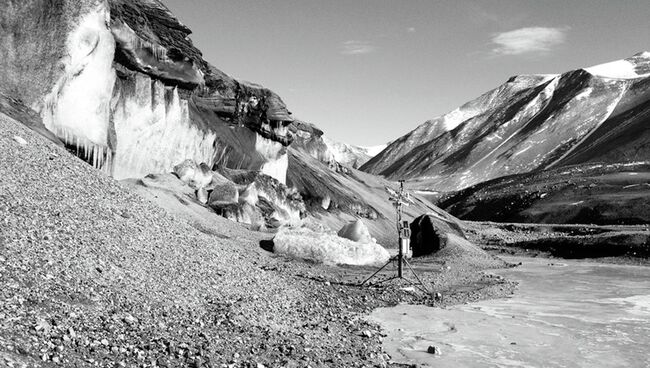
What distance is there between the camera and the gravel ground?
9562 mm

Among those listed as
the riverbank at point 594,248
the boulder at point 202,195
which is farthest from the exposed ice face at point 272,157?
the riverbank at point 594,248

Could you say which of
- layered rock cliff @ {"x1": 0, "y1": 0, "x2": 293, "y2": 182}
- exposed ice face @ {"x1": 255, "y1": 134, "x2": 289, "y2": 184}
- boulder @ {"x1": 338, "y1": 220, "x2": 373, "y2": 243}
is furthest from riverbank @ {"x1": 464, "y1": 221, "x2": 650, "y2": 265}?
layered rock cliff @ {"x1": 0, "y1": 0, "x2": 293, "y2": 182}

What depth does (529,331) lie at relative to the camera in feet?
57.5

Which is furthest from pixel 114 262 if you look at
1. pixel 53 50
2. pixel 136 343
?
pixel 53 50

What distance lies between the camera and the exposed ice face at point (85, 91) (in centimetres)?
2853

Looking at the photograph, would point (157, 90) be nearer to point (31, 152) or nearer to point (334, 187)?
point (31, 152)

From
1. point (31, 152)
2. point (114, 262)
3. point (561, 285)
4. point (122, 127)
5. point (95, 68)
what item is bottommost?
point (561, 285)

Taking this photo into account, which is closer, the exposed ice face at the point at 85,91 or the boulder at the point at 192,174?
the exposed ice face at the point at 85,91

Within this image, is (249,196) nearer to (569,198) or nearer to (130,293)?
(130,293)

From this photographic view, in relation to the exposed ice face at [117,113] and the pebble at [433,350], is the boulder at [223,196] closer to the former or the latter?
the exposed ice face at [117,113]

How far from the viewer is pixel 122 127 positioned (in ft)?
121

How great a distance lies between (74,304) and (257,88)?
167 ft

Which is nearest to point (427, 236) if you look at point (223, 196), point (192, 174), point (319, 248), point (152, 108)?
point (223, 196)

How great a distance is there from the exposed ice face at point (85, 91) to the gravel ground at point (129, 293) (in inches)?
373
